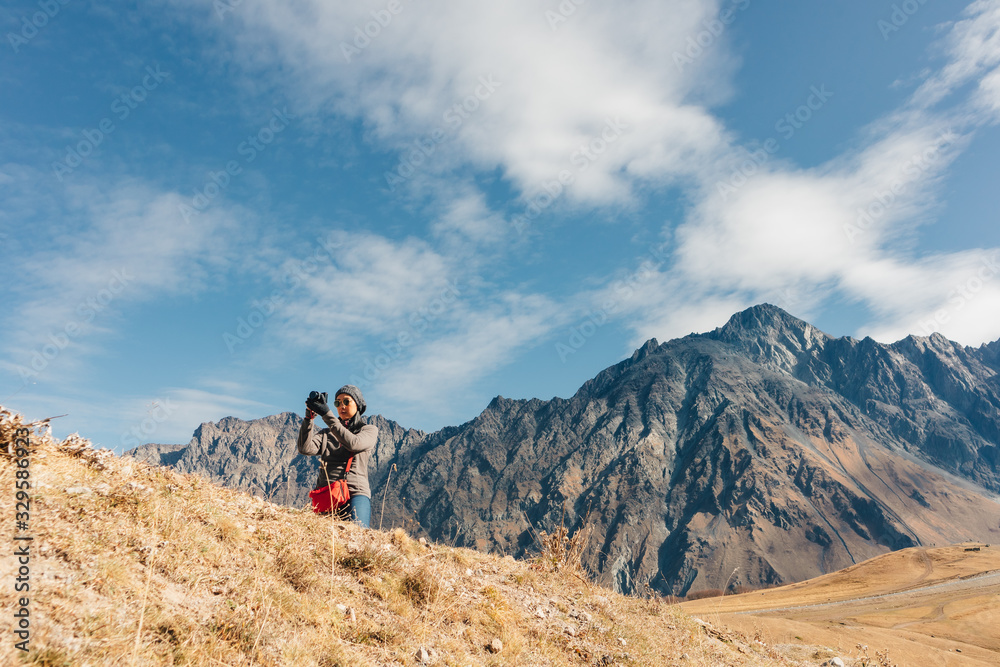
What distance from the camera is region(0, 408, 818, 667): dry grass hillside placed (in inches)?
127

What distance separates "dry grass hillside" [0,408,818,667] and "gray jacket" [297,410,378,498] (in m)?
0.67

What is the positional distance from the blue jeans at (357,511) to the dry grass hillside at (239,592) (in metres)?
0.29

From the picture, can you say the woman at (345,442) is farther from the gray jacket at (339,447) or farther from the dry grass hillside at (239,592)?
the dry grass hillside at (239,592)

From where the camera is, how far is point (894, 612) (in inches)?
753

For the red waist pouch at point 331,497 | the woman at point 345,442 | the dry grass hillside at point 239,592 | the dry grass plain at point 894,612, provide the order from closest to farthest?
the dry grass hillside at point 239,592 < the woman at point 345,442 < the red waist pouch at point 331,497 < the dry grass plain at point 894,612

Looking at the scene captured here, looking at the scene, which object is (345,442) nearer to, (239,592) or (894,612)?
(239,592)

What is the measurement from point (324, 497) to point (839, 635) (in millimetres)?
11802

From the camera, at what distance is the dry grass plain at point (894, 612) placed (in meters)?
10.8

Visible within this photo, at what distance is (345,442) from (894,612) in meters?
22.8

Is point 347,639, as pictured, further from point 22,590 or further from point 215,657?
point 22,590

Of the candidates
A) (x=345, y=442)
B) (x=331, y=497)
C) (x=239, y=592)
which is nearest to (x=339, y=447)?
(x=345, y=442)

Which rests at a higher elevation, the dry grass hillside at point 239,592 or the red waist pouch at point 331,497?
the red waist pouch at point 331,497

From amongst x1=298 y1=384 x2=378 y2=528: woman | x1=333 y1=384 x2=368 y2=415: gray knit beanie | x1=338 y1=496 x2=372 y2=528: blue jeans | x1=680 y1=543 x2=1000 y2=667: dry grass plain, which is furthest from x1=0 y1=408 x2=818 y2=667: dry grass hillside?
x1=680 y1=543 x2=1000 y2=667: dry grass plain

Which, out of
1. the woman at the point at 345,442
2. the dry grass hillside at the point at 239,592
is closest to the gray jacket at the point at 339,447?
the woman at the point at 345,442
